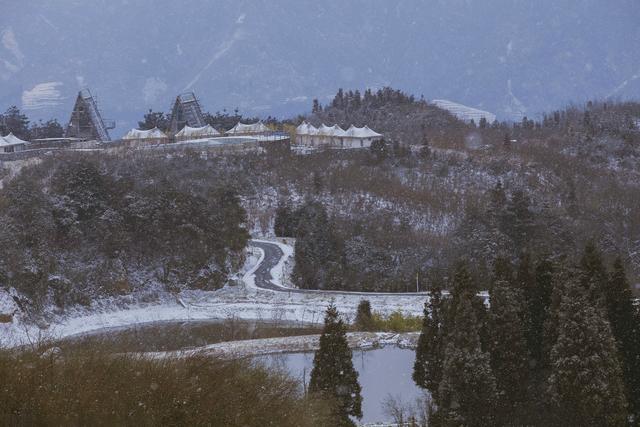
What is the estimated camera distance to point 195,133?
45188 millimetres

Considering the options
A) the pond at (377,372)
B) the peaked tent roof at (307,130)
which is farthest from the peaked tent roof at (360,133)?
the pond at (377,372)

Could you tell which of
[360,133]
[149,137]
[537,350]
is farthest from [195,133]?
[537,350]

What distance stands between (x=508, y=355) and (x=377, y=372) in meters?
4.39

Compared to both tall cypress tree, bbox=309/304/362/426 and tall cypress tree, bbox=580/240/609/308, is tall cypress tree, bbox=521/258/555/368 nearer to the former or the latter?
tall cypress tree, bbox=580/240/609/308

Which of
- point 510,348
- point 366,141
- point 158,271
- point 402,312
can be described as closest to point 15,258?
point 158,271

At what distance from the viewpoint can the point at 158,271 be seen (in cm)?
2681

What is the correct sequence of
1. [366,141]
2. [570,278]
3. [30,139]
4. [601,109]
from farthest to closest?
[601,109]
[30,139]
[366,141]
[570,278]

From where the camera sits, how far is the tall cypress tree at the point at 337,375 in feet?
40.1

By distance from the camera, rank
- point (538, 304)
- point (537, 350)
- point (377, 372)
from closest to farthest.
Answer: point (537, 350) → point (538, 304) → point (377, 372)

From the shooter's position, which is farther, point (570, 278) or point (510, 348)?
point (510, 348)

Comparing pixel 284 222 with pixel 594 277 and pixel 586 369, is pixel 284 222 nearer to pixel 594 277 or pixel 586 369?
pixel 594 277

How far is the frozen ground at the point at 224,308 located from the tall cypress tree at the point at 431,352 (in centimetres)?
679

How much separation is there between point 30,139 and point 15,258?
26.8 m

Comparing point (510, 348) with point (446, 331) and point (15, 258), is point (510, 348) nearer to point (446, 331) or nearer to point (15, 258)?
point (446, 331)
